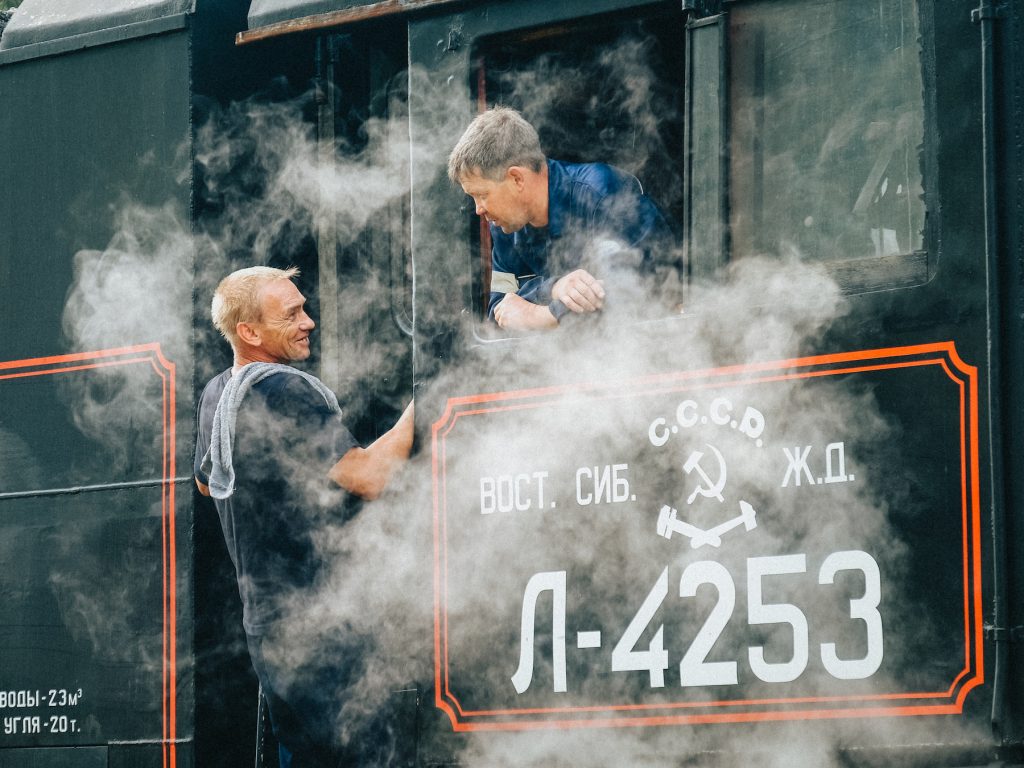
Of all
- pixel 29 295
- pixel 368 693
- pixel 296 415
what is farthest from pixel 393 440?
pixel 29 295

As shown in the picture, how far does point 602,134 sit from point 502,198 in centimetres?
29

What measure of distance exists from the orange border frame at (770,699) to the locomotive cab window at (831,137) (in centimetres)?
17

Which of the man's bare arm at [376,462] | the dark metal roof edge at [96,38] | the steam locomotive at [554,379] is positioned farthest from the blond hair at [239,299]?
the dark metal roof edge at [96,38]

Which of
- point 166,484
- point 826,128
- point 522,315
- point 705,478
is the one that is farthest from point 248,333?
point 826,128

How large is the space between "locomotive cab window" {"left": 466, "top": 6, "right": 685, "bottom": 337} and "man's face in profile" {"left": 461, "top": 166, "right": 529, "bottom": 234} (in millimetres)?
31

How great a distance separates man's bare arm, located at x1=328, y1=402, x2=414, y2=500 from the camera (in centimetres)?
380

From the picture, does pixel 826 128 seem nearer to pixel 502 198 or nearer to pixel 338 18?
pixel 502 198

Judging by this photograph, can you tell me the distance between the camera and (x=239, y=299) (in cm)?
406

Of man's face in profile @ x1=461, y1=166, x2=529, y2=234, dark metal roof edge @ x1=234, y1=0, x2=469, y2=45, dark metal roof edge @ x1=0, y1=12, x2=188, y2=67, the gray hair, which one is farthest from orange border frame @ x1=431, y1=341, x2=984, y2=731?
dark metal roof edge @ x1=0, y1=12, x2=188, y2=67

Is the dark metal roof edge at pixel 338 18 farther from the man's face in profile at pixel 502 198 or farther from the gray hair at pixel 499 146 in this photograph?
the man's face in profile at pixel 502 198

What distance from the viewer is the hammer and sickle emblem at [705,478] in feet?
10.9

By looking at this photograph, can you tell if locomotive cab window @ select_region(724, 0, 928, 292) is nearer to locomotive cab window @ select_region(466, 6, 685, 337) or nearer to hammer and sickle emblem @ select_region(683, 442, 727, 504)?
locomotive cab window @ select_region(466, 6, 685, 337)

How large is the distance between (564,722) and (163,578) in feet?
4.05

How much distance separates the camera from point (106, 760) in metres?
4.17
